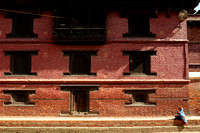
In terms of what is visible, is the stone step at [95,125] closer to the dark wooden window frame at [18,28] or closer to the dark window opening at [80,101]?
the dark window opening at [80,101]

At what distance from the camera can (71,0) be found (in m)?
11.4

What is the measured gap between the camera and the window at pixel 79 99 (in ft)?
38.1

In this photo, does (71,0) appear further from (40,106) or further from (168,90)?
(168,90)

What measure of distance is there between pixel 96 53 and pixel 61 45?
8.99 ft

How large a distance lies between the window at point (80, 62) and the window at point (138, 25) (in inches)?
136

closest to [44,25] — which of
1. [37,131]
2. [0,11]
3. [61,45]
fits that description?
[61,45]

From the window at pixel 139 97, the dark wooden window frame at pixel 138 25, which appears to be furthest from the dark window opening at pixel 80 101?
the dark wooden window frame at pixel 138 25

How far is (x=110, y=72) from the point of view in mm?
11766

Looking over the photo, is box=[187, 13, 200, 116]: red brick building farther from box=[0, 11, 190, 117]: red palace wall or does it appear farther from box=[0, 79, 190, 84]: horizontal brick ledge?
box=[0, 79, 190, 84]: horizontal brick ledge

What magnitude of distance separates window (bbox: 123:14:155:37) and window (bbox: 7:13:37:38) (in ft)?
24.5

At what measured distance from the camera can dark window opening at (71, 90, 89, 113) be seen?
11.8 meters

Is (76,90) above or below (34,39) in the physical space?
below

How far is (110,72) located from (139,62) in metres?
2.43

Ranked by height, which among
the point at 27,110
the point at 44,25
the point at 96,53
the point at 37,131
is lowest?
the point at 37,131
